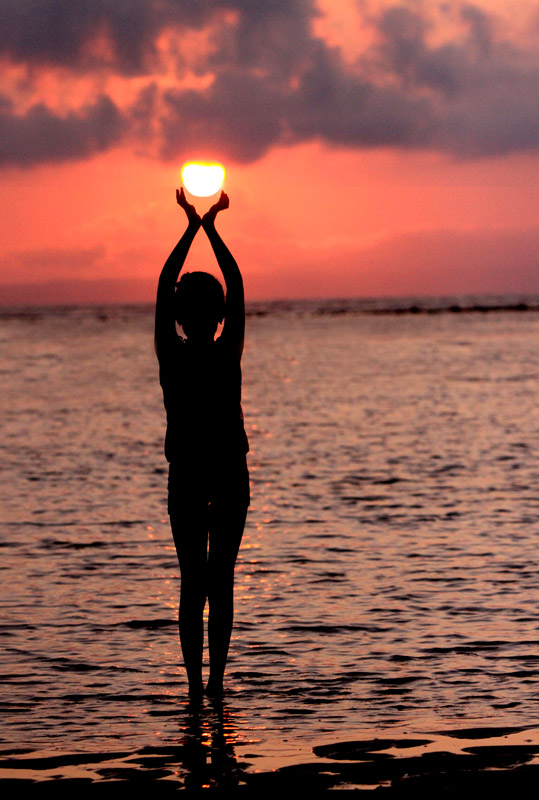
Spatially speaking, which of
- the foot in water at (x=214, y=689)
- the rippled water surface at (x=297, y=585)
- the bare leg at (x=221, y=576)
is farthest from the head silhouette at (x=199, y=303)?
the rippled water surface at (x=297, y=585)

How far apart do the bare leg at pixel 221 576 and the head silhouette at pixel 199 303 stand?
0.96 m

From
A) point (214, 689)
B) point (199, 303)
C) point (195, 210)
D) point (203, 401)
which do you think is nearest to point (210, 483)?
point (203, 401)

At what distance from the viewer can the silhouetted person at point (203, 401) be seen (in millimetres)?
6336

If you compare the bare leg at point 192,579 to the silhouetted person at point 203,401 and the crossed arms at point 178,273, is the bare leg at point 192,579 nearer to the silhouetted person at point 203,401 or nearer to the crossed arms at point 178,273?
the silhouetted person at point 203,401

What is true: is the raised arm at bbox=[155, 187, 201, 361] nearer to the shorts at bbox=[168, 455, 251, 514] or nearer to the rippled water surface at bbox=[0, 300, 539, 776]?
the shorts at bbox=[168, 455, 251, 514]

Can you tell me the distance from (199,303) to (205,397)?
0.51 metres

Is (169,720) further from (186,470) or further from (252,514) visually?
(252,514)

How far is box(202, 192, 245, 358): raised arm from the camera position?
20.8 ft

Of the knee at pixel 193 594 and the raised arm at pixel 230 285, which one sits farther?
the knee at pixel 193 594

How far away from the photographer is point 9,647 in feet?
25.9

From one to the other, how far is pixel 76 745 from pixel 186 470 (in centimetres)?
151

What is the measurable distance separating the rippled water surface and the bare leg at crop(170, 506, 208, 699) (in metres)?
0.25

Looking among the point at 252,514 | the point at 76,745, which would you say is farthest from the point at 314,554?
the point at 76,745

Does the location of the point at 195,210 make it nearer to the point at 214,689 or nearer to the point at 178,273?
the point at 178,273
